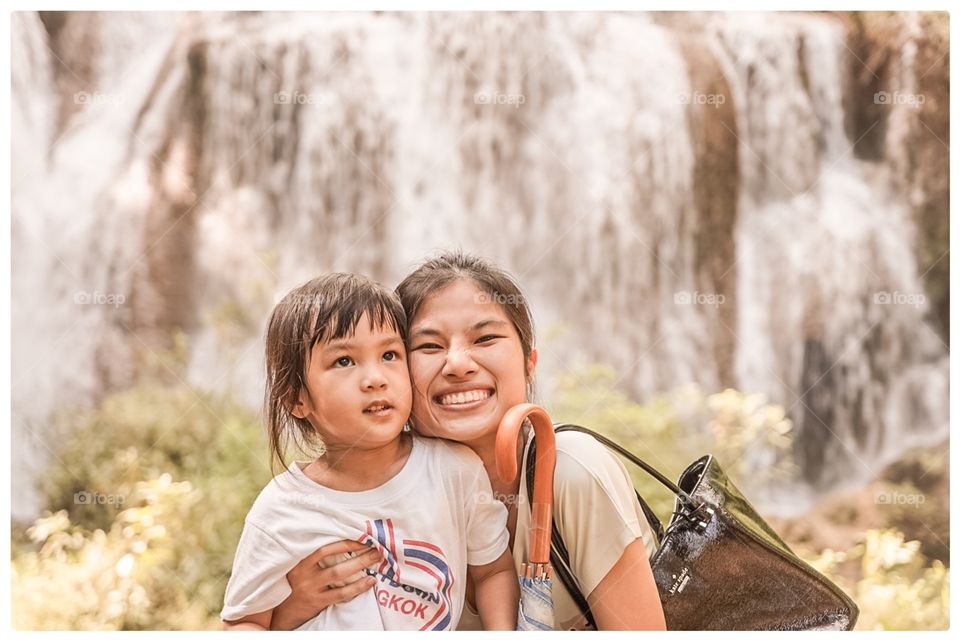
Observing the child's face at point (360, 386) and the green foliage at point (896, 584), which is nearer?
the child's face at point (360, 386)

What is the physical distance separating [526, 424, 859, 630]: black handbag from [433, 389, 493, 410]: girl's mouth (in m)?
0.18

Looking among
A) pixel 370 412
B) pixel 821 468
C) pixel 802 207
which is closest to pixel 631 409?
pixel 821 468

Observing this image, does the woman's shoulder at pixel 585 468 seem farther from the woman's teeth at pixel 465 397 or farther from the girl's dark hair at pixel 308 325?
the girl's dark hair at pixel 308 325

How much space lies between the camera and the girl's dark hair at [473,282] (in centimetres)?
268

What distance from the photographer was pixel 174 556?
3.09 metres

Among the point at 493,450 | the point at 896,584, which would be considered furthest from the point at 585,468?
the point at 896,584

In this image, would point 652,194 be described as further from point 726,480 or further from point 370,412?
point 370,412

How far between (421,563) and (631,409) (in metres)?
1.05

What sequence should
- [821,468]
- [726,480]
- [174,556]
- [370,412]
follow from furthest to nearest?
[821,468], [174,556], [726,480], [370,412]

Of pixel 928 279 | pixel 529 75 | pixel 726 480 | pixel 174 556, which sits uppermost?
pixel 529 75

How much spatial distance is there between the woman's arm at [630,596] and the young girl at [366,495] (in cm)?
25

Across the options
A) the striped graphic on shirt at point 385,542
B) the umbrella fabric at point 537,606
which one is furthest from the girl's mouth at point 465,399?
the umbrella fabric at point 537,606

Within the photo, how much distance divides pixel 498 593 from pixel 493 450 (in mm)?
379

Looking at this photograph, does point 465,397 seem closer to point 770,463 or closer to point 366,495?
point 366,495
